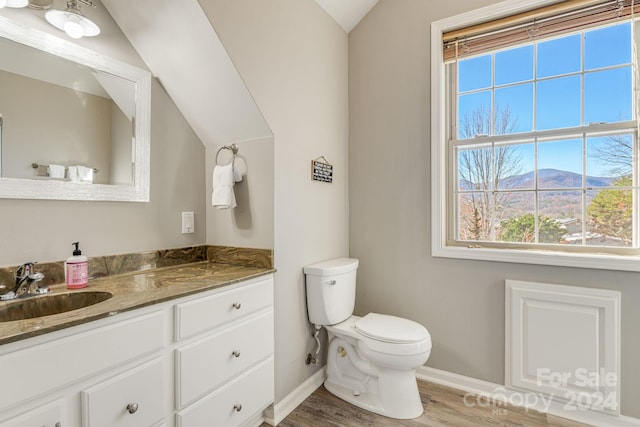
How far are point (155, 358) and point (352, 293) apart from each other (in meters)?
1.26

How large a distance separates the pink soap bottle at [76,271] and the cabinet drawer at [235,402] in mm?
667

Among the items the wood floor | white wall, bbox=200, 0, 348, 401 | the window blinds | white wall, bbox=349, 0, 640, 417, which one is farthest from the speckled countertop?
the window blinds

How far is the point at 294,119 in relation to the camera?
191 cm

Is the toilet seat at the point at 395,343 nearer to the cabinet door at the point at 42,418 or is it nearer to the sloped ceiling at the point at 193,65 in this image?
the sloped ceiling at the point at 193,65

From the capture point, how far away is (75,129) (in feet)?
4.75

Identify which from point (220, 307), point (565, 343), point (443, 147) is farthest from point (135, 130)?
point (565, 343)

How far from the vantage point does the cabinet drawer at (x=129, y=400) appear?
1.00 m

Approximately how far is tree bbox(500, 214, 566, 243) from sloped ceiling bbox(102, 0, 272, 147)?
159 centimetres

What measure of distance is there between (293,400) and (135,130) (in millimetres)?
1734

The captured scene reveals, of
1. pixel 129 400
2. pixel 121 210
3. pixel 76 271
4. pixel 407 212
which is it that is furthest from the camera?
pixel 407 212

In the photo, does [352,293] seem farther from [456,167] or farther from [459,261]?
Answer: [456,167]

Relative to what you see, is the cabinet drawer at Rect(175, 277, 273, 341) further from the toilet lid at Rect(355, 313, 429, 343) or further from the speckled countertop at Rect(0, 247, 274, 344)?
the toilet lid at Rect(355, 313, 429, 343)

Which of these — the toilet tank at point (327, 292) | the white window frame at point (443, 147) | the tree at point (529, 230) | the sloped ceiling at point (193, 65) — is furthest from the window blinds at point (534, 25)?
the toilet tank at point (327, 292)

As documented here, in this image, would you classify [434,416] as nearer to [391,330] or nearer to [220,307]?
[391,330]
